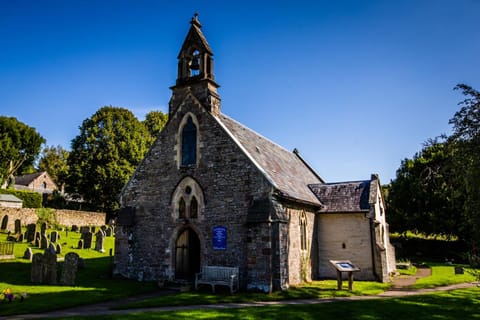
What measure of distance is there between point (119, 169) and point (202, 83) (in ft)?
101

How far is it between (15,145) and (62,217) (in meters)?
24.8

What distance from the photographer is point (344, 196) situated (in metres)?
24.3

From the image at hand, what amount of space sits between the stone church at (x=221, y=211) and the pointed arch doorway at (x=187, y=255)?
0.05m

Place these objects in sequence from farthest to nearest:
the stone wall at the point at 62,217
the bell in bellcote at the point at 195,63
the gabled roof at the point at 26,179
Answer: the gabled roof at the point at 26,179
the stone wall at the point at 62,217
the bell in bellcote at the point at 195,63

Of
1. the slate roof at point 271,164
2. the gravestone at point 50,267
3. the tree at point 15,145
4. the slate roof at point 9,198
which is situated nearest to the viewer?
the gravestone at point 50,267

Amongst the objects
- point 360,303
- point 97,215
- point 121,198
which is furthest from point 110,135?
point 360,303

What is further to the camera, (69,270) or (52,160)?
(52,160)

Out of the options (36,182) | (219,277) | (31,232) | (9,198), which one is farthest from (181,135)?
(36,182)

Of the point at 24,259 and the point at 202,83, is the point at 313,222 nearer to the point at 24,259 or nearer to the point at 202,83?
the point at 202,83

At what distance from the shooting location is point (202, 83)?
68.3 feet

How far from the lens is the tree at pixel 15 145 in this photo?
189 ft

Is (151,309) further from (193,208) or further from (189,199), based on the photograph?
(189,199)

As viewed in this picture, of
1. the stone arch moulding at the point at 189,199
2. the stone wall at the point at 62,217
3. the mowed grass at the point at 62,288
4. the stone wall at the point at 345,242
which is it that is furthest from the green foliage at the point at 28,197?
the stone wall at the point at 345,242

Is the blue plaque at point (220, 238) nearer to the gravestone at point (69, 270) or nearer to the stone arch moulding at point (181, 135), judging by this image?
the stone arch moulding at point (181, 135)
